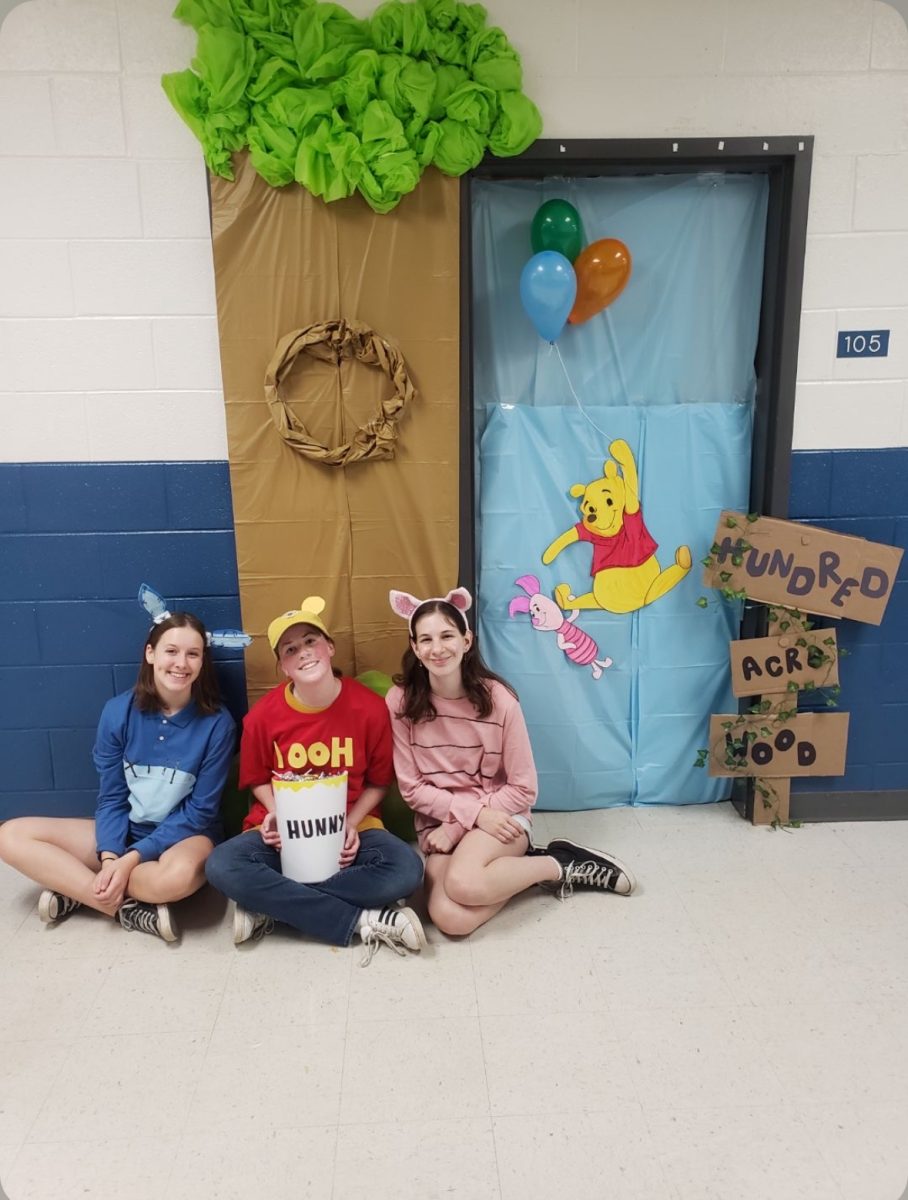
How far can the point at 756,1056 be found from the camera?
1829mm

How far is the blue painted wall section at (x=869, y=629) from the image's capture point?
265cm

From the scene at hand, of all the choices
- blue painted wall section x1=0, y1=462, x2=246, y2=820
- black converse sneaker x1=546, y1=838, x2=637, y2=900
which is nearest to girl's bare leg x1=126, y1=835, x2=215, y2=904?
blue painted wall section x1=0, y1=462, x2=246, y2=820

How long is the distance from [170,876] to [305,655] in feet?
2.11

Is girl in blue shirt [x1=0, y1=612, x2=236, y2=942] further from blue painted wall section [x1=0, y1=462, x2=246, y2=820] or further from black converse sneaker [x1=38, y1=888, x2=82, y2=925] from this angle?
blue painted wall section [x1=0, y1=462, x2=246, y2=820]

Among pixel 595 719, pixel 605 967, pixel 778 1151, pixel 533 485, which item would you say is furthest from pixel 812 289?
pixel 778 1151

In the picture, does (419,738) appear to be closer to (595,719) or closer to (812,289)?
(595,719)

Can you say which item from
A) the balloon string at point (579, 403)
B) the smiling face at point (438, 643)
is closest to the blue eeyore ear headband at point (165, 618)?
the smiling face at point (438, 643)

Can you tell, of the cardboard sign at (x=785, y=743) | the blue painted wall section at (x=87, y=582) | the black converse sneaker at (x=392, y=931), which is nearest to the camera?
the black converse sneaker at (x=392, y=931)

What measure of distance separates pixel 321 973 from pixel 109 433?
155 centimetres

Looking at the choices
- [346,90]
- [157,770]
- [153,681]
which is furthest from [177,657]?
[346,90]

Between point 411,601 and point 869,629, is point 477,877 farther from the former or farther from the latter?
point 869,629

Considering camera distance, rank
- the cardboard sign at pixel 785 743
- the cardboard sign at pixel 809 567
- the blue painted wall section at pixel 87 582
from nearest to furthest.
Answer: the blue painted wall section at pixel 87 582
the cardboard sign at pixel 809 567
the cardboard sign at pixel 785 743

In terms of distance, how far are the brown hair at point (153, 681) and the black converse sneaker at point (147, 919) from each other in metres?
0.50

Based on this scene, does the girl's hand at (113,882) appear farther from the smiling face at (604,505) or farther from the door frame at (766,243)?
the smiling face at (604,505)
